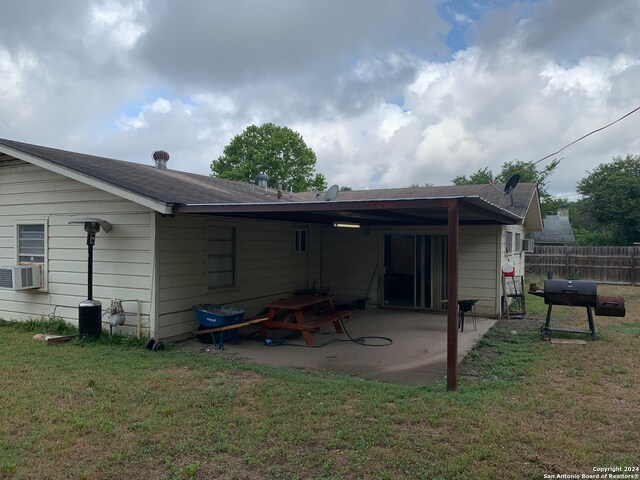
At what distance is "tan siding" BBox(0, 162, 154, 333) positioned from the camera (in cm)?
704

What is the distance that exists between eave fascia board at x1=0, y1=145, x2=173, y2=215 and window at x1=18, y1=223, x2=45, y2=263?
123 centimetres

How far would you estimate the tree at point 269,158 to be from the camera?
37.6 meters

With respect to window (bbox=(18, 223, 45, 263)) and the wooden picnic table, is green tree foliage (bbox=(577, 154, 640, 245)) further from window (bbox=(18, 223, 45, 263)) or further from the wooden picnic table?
window (bbox=(18, 223, 45, 263))

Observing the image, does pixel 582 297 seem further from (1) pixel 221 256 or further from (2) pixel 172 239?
(2) pixel 172 239

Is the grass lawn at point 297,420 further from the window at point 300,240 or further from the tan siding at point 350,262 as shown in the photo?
the tan siding at point 350,262

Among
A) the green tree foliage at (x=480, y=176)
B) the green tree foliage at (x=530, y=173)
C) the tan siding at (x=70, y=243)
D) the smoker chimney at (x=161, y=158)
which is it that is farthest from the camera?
the green tree foliage at (x=480, y=176)

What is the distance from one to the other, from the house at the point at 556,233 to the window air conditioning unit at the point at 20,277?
84.3 ft

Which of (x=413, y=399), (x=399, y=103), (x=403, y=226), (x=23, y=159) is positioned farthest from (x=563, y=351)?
(x=399, y=103)

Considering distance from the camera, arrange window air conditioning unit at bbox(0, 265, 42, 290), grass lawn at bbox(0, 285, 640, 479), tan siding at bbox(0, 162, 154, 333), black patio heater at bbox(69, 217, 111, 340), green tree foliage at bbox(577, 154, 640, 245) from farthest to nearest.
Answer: green tree foliage at bbox(577, 154, 640, 245)
window air conditioning unit at bbox(0, 265, 42, 290)
tan siding at bbox(0, 162, 154, 333)
black patio heater at bbox(69, 217, 111, 340)
grass lawn at bbox(0, 285, 640, 479)

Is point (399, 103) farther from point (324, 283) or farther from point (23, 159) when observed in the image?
point (23, 159)

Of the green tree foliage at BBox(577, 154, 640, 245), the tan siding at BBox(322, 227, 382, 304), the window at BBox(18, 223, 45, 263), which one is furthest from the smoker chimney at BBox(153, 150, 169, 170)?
the green tree foliage at BBox(577, 154, 640, 245)

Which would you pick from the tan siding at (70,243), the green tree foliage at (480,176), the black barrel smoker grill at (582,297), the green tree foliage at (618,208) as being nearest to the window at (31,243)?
the tan siding at (70,243)

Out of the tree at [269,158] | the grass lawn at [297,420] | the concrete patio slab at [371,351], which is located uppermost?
the tree at [269,158]

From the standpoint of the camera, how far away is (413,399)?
15.2 ft
